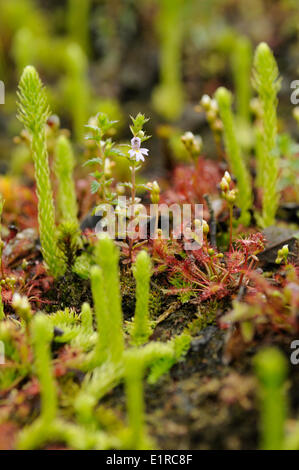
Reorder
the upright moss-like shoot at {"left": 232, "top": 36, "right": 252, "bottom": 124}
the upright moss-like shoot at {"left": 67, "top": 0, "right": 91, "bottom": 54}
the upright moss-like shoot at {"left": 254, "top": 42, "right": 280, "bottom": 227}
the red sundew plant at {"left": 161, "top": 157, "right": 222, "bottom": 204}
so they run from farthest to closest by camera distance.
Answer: the upright moss-like shoot at {"left": 67, "top": 0, "right": 91, "bottom": 54} → the upright moss-like shoot at {"left": 232, "top": 36, "right": 252, "bottom": 124} → the red sundew plant at {"left": 161, "top": 157, "right": 222, "bottom": 204} → the upright moss-like shoot at {"left": 254, "top": 42, "right": 280, "bottom": 227}

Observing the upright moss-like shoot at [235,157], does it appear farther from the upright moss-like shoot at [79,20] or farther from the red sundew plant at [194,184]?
the upright moss-like shoot at [79,20]

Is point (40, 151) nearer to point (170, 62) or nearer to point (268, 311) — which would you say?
point (268, 311)

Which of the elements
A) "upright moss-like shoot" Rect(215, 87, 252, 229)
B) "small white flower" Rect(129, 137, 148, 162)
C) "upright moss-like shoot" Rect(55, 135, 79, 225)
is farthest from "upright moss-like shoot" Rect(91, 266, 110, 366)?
"upright moss-like shoot" Rect(215, 87, 252, 229)

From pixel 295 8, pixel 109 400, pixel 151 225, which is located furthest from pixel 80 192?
pixel 295 8

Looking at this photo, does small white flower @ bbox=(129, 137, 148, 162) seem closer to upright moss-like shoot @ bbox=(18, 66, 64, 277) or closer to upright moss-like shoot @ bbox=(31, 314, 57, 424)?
upright moss-like shoot @ bbox=(18, 66, 64, 277)

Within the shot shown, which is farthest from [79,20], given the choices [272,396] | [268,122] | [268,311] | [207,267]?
[272,396]

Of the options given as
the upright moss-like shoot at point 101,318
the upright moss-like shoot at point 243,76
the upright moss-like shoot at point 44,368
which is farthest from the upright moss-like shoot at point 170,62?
the upright moss-like shoot at point 44,368

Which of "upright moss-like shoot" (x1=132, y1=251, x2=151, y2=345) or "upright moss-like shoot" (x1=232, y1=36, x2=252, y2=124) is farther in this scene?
"upright moss-like shoot" (x1=232, y1=36, x2=252, y2=124)

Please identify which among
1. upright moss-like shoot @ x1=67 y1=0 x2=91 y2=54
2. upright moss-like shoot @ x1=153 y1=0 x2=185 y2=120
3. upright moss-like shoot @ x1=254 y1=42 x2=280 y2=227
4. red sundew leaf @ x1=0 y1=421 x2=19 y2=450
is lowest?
red sundew leaf @ x1=0 y1=421 x2=19 y2=450
